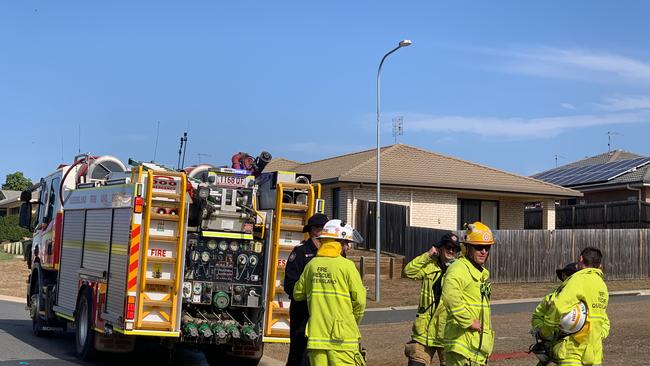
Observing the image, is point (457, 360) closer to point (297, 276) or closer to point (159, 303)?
point (297, 276)

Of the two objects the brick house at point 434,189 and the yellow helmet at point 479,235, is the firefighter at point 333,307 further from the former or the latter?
the brick house at point 434,189

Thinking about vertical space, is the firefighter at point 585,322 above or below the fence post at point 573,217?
below

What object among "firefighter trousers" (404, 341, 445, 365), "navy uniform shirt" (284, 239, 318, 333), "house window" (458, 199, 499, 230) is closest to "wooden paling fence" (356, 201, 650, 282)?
"house window" (458, 199, 499, 230)

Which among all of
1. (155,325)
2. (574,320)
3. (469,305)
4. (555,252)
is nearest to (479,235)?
(469,305)

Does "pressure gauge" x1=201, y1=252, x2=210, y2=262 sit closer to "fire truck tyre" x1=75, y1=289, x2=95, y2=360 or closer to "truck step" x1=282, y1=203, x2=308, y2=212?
"truck step" x1=282, y1=203, x2=308, y2=212

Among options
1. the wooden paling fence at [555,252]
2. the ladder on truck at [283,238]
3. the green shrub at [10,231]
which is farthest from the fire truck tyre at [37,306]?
the green shrub at [10,231]

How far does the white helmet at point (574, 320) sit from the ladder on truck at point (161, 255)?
5691mm

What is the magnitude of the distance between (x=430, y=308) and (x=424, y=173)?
87.2ft

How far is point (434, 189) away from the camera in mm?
34438

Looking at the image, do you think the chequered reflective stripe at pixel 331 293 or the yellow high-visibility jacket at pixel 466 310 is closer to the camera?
the yellow high-visibility jacket at pixel 466 310

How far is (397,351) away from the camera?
13812mm

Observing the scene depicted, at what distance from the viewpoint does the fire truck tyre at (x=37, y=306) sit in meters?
15.9

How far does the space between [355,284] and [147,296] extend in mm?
4896

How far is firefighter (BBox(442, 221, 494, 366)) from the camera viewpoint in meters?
6.66
